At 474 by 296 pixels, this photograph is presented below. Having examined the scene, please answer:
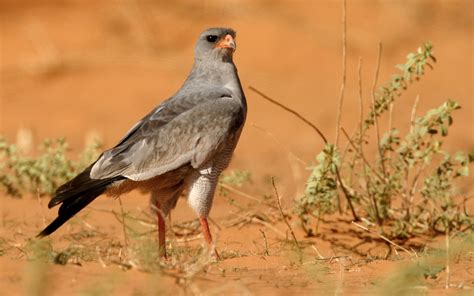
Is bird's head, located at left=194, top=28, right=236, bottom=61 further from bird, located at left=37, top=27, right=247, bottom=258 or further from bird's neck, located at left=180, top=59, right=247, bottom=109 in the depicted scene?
bird, located at left=37, top=27, right=247, bottom=258

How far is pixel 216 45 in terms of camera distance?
260 inches

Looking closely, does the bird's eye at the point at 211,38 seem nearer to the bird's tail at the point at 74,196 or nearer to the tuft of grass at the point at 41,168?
the bird's tail at the point at 74,196

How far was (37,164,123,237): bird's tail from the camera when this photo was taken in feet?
18.2

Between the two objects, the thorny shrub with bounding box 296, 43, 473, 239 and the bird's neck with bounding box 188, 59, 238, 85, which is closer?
the thorny shrub with bounding box 296, 43, 473, 239

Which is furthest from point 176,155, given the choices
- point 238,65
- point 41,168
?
point 238,65

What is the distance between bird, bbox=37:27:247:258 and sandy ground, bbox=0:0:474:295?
0.90 m

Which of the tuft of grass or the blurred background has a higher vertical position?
the blurred background

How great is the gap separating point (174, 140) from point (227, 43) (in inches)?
36.0

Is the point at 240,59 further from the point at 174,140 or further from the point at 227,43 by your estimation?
the point at 174,140

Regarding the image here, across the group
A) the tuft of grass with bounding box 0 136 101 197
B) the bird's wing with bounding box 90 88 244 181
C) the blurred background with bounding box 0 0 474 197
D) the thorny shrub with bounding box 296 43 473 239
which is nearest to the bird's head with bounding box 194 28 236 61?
the bird's wing with bounding box 90 88 244 181

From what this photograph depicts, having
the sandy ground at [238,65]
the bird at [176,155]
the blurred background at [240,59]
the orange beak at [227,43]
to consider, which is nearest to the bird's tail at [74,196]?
the bird at [176,155]

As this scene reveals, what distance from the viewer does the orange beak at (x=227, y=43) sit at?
21.5 feet

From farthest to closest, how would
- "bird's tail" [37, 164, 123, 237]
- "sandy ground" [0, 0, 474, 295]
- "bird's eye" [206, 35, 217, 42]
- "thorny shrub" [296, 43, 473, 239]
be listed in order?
"sandy ground" [0, 0, 474, 295] → "bird's eye" [206, 35, 217, 42] → "thorny shrub" [296, 43, 473, 239] → "bird's tail" [37, 164, 123, 237]

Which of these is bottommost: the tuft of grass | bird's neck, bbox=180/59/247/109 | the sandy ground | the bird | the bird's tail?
the bird's tail
